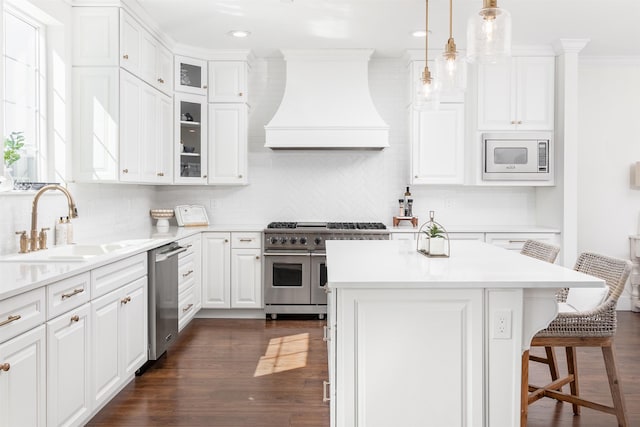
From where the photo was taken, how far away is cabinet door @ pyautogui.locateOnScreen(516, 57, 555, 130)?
5.14 metres

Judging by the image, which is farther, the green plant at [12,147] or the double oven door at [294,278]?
the double oven door at [294,278]

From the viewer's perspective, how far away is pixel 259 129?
5.64 metres

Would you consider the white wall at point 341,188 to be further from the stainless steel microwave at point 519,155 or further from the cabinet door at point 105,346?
the cabinet door at point 105,346

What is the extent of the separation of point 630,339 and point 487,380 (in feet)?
9.94

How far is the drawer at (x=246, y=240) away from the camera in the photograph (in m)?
5.12

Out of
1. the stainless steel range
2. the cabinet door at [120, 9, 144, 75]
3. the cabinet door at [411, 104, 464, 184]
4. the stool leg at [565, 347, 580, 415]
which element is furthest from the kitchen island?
the cabinet door at [411, 104, 464, 184]

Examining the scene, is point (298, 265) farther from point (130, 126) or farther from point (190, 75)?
point (190, 75)

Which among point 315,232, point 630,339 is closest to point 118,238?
point 315,232

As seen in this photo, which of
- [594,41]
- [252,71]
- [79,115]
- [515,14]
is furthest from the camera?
[252,71]

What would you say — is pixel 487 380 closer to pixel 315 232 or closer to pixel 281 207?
pixel 315 232

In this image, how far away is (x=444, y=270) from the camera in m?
2.35

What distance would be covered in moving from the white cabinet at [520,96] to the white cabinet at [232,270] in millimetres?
2733

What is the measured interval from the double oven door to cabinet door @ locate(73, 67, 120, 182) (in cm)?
191

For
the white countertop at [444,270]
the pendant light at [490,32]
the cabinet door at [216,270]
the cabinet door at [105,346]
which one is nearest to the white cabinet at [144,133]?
the cabinet door at [216,270]
